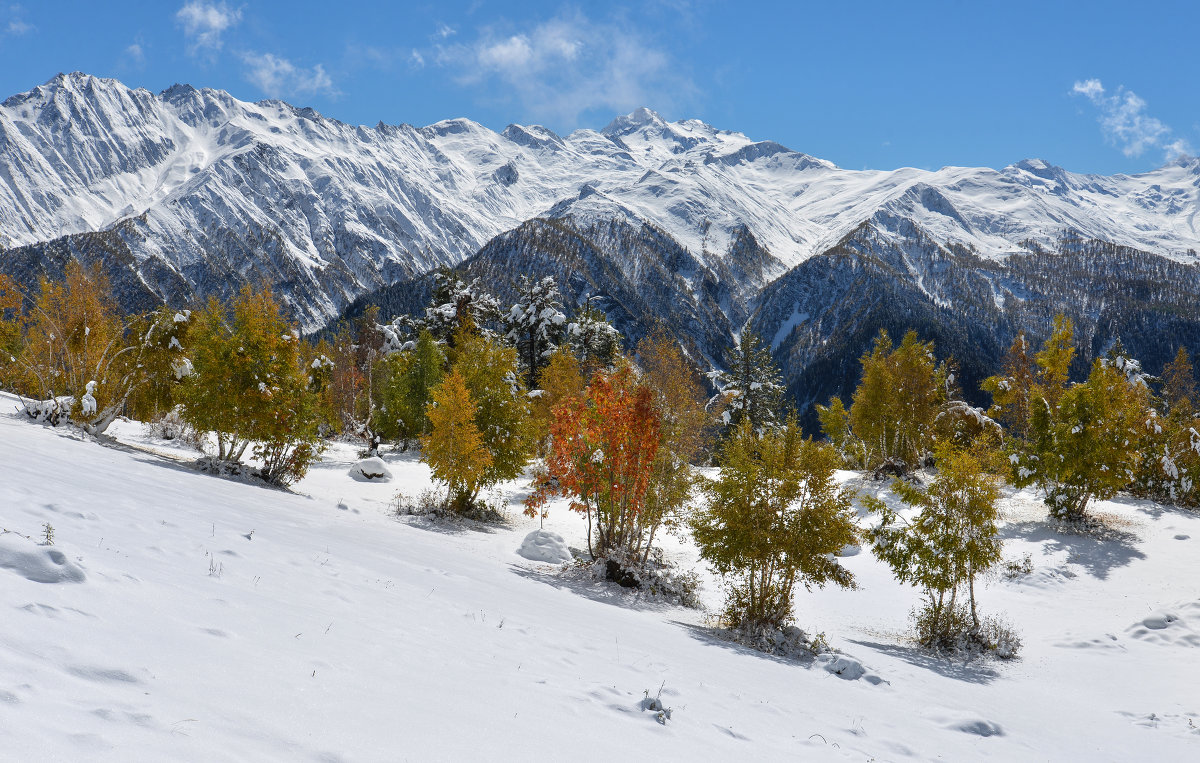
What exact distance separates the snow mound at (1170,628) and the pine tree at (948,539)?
570 centimetres

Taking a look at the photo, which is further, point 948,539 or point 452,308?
point 452,308

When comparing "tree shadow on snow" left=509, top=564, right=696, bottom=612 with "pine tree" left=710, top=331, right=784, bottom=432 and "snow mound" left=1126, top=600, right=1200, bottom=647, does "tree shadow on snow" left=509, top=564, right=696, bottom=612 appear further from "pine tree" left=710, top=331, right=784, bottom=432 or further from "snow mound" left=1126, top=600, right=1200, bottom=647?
"pine tree" left=710, top=331, right=784, bottom=432

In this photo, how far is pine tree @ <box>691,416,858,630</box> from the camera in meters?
13.8

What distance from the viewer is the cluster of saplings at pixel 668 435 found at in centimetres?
1426

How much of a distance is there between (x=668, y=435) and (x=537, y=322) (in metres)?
26.1

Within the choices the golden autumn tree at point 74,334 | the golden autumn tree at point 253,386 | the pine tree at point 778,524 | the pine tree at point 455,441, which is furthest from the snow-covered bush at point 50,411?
the pine tree at point 778,524

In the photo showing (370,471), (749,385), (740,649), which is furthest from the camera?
(749,385)

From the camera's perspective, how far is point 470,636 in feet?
23.6

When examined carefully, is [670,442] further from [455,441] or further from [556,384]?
[556,384]

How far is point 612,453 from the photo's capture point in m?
17.3

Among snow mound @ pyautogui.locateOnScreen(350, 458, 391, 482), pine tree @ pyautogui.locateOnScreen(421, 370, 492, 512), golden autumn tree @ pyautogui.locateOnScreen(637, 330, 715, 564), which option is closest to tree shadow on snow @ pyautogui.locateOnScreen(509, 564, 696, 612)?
golden autumn tree @ pyautogui.locateOnScreen(637, 330, 715, 564)

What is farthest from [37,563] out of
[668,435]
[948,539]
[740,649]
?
[948,539]

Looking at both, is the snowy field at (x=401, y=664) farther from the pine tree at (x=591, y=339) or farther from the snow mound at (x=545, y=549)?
the pine tree at (x=591, y=339)

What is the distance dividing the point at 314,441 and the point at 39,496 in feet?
45.0
